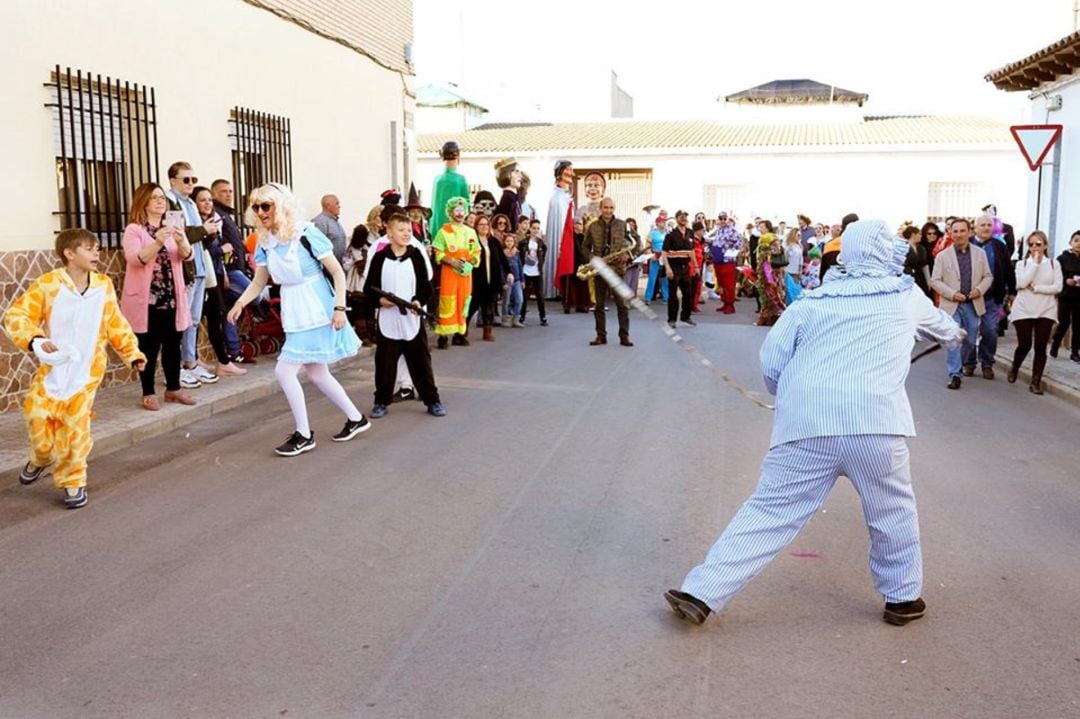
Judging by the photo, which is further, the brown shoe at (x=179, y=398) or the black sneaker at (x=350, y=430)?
the brown shoe at (x=179, y=398)

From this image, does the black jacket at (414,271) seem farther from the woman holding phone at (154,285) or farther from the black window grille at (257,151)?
the black window grille at (257,151)

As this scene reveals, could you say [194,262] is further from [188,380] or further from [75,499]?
[75,499]

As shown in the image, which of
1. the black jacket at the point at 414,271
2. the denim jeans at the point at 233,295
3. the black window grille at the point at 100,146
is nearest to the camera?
the black jacket at the point at 414,271

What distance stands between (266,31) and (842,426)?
11813 mm

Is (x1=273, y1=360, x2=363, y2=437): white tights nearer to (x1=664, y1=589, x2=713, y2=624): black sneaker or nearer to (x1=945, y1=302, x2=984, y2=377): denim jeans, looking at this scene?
(x1=664, y1=589, x2=713, y2=624): black sneaker

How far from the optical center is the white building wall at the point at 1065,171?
16.9m

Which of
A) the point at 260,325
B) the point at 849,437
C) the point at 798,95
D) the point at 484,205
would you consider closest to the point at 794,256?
the point at 484,205

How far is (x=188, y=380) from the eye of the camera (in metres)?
10.4

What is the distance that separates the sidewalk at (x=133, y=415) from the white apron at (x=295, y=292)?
1.56 m

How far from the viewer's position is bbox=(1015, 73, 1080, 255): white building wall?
55.5 ft

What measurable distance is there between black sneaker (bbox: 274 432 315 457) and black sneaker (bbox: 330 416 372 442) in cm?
36

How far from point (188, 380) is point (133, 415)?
5.10 ft

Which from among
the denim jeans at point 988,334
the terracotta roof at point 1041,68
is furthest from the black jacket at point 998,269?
the terracotta roof at point 1041,68

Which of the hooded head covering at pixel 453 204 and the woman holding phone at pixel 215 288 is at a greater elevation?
the hooded head covering at pixel 453 204
